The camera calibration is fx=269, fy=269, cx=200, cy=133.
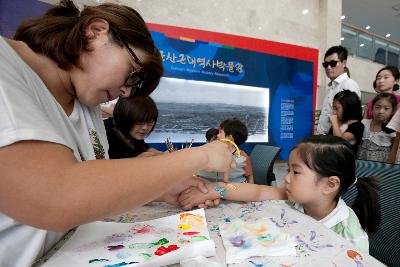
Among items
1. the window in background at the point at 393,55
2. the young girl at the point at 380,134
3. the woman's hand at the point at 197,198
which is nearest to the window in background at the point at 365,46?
the window in background at the point at 393,55

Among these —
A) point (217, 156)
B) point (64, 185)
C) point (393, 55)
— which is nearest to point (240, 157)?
point (217, 156)

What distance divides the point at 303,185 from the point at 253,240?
510 millimetres

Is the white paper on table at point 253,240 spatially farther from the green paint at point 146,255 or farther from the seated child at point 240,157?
the seated child at point 240,157

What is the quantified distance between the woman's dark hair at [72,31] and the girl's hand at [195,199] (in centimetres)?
43

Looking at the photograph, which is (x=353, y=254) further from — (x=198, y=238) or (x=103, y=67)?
(x=103, y=67)

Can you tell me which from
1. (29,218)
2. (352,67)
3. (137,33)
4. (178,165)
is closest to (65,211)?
(29,218)

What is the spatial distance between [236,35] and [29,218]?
4017 mm

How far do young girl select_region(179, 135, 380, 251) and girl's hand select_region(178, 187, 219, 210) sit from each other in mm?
17

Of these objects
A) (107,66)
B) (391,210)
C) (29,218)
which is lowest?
(391,210)

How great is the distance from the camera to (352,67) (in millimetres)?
5887

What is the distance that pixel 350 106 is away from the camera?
249 cm

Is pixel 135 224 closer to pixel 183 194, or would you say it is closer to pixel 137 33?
pixel 183 194

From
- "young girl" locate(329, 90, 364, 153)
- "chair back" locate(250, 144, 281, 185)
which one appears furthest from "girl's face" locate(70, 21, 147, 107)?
"young girl" locate(329, 90, 364, 153)

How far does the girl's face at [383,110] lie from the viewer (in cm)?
257
